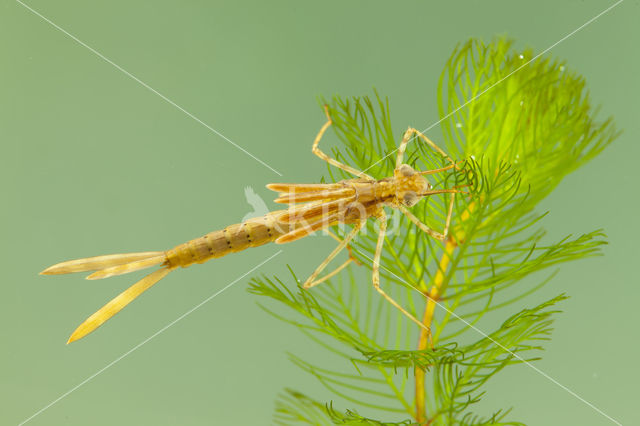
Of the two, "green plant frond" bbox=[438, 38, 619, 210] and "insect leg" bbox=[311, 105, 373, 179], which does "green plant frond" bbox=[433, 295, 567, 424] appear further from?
"insect leg" bbox=[311, 105, 373, 179]

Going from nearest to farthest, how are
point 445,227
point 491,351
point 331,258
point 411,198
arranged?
point 491,351, point 445,227, point 411,198, point 331,258

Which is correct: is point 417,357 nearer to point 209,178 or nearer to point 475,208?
point 475,208

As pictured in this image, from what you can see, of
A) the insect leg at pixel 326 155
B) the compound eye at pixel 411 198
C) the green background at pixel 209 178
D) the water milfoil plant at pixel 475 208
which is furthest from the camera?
the green background at pixel 209 178

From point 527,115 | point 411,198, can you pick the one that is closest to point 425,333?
point 411,198

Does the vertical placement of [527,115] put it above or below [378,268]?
above

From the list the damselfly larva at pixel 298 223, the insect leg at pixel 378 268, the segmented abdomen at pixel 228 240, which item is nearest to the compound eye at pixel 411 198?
the damselfly larva at pixel 298 223

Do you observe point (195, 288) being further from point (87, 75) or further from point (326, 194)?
point (87, 75)

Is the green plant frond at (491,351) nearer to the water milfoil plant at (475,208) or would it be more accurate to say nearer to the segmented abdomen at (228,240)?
the water milfoil plant at (475,208)
